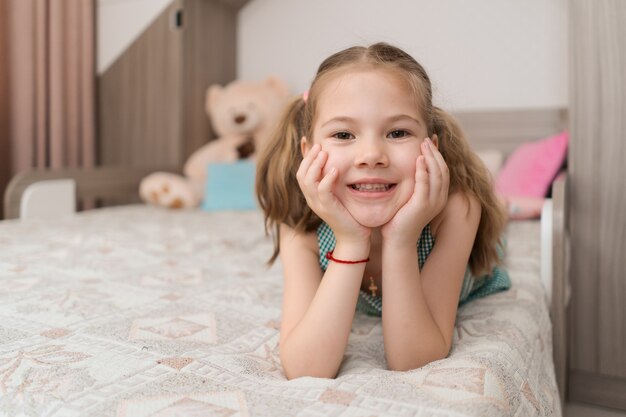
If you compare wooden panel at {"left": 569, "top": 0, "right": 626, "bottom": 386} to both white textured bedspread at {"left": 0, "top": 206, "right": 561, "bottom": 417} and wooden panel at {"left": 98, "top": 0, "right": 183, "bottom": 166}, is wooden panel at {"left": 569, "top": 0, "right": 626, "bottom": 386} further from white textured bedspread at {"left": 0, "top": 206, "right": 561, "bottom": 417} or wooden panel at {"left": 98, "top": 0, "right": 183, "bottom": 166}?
wooden panel at {"left": 98, "top": 0, "right": 183, "bottom": 166}

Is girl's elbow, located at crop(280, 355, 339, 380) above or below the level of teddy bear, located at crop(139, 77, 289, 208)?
below

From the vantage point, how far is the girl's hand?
0.68 m

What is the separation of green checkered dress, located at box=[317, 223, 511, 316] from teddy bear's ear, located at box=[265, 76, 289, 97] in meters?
1.67

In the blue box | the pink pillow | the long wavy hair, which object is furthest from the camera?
the blue box

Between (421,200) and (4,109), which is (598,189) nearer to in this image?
(421,200)

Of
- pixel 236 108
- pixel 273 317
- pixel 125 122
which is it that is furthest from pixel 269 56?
pixel 273 317

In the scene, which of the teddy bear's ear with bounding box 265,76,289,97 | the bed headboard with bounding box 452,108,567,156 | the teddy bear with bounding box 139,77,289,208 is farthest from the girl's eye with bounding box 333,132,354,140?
the teddy bear's ear with bounding box 265,76,289,97

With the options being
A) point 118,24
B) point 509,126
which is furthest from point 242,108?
point 509,126

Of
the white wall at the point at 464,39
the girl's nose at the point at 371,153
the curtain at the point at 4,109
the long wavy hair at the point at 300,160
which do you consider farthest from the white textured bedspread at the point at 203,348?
the curtain at the point at 4,109

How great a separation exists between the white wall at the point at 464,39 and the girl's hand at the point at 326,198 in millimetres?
1356

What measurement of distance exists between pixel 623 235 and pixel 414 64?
2.56 feet

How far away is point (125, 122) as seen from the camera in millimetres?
2723

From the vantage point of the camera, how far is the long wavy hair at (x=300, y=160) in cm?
78

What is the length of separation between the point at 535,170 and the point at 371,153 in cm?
134
